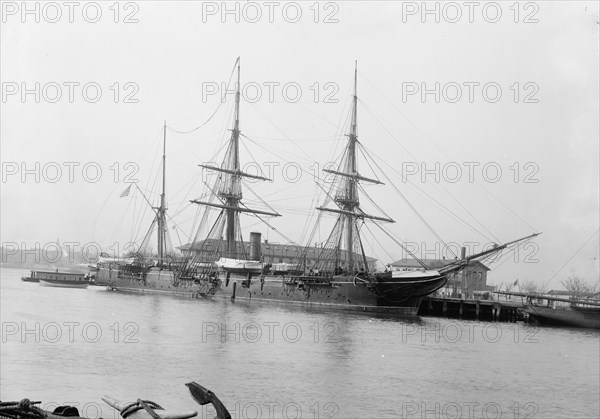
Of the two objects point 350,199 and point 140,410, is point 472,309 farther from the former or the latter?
point 140,410

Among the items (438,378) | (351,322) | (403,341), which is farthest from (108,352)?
(351,322)

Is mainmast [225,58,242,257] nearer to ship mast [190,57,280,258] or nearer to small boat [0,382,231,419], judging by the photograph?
ship mast [190,57,280,258]

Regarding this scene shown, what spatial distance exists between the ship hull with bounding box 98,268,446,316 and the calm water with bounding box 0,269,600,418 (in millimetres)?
13064

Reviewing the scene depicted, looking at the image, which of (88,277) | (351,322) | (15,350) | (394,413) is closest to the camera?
(394,413)

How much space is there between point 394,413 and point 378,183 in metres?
48.3

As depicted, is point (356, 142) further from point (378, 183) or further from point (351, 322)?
point (351, 322)

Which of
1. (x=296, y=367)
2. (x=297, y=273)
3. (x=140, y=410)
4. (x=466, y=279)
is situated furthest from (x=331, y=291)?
(x=140, y=410)

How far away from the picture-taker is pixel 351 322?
46.9m

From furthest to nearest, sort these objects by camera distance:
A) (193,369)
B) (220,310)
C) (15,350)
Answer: (220,310) < (15,350) < (193,369)

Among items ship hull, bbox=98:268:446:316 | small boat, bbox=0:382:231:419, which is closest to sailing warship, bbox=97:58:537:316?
ship hull, bbox=98:268:446:316

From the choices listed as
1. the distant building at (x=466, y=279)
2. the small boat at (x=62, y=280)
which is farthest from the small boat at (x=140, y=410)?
the small boat at (x=62, y=280)

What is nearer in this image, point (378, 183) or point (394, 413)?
point (394, 413)

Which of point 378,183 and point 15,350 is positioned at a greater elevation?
point 378,183

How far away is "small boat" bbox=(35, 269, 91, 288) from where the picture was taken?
100562mm
